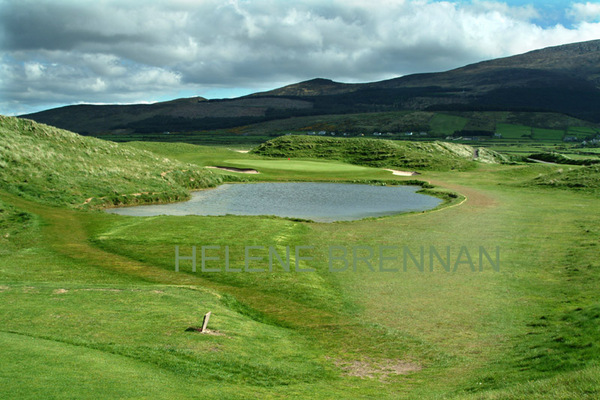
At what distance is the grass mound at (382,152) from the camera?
94000mm

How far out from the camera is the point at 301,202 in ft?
171

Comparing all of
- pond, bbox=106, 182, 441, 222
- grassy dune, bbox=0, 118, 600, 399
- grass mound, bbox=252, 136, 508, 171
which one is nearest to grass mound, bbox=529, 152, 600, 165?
grass mound, bbox=252, 136, 508, 171

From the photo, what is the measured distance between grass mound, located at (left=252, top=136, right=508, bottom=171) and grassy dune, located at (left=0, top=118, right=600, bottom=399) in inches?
2298

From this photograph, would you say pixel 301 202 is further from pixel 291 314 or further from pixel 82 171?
pixel 291 314

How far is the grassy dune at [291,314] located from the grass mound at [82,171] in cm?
1121

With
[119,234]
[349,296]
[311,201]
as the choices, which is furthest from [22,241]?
[311,201]

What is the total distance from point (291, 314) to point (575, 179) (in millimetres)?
56105

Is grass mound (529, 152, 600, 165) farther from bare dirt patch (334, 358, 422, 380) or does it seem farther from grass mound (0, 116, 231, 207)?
bare dirt patch (334, 358, 422, 380)

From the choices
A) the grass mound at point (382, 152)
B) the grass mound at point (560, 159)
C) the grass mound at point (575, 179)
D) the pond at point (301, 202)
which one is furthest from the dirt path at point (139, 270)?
the grass mound at point (560, 159)

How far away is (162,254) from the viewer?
2702 centimetres

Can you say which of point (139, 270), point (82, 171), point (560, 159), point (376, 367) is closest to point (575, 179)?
point (560, 159)

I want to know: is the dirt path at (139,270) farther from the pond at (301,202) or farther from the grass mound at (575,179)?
the grass mound at (575,179)

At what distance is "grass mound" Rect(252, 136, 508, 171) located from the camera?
9400 centimetres

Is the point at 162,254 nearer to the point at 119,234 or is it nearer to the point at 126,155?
the point at 119,234
